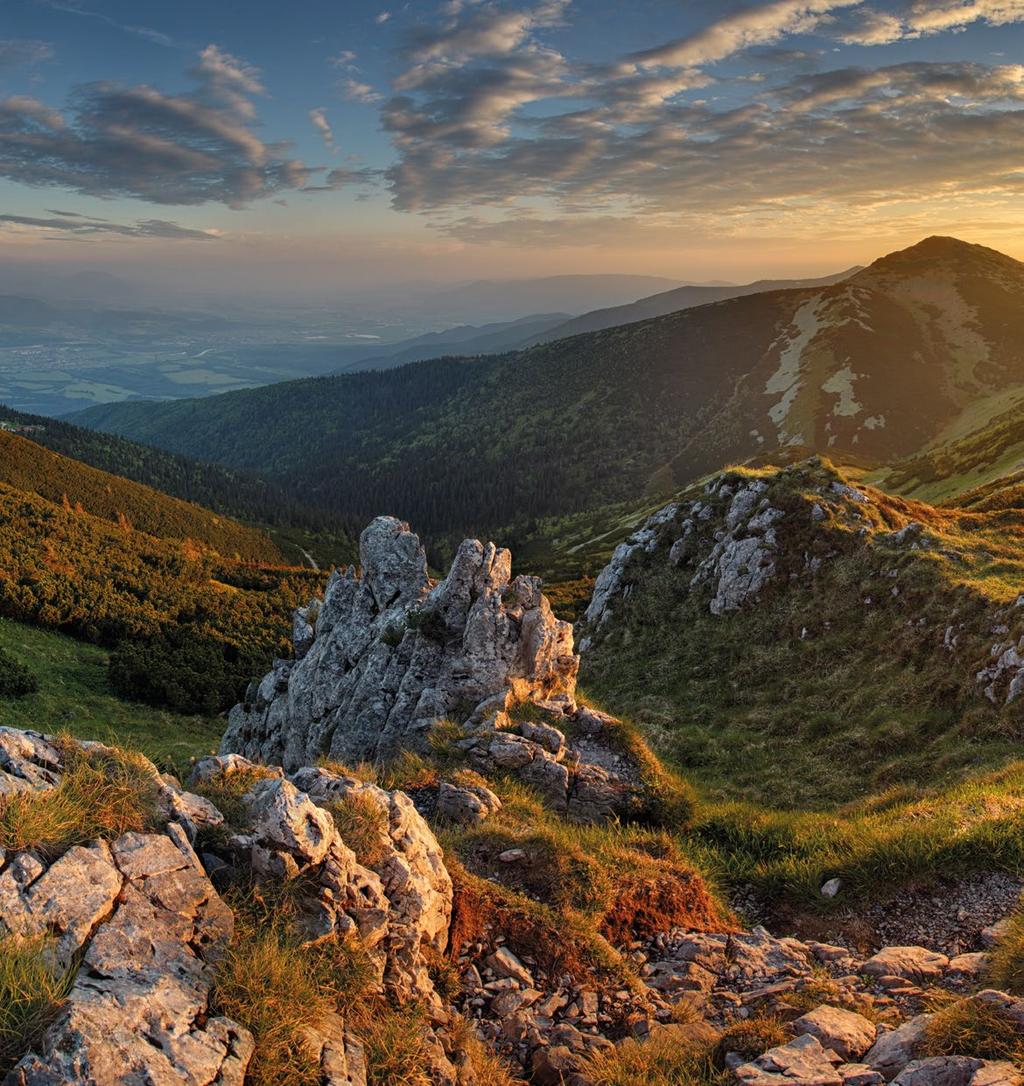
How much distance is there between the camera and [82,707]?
37.5 metres

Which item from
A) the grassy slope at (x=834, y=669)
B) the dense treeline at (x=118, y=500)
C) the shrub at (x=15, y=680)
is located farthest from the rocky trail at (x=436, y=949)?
the dense treeline at (x=118, y=500)

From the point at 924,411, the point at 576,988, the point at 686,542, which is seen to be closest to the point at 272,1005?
the point at 576,988

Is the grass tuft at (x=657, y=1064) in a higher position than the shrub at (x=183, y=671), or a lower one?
higher

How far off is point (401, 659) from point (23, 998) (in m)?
17.8

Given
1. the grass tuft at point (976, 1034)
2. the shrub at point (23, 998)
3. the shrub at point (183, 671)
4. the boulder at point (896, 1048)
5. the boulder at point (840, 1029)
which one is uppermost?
the shrub at point (23, 998)

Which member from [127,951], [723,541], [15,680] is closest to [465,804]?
[127,951]

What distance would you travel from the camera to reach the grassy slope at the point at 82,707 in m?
33.4

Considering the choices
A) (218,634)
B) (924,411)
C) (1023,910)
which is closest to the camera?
(1023,910)

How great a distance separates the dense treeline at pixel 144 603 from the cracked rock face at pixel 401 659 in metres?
14.8

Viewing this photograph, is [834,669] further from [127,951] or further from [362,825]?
[127,951]

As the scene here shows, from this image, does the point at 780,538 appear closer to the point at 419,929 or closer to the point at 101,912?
the point at 419,929

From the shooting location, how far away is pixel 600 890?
30.6 ft

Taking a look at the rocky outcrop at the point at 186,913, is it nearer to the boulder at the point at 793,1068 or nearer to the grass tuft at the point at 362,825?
the grass tuft at the point at 362,825

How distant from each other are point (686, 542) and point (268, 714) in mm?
24156
